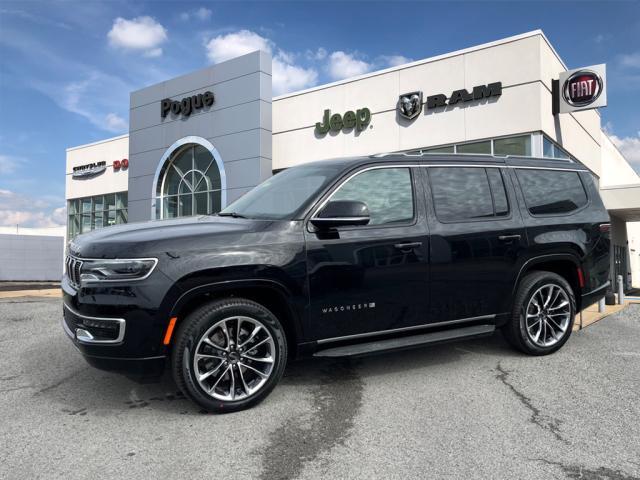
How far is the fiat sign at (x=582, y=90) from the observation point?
1447 centimetres

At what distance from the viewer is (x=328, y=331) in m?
3.86

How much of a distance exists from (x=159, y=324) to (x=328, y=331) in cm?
127

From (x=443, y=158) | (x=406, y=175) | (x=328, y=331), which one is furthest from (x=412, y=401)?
(x=443, y=158)

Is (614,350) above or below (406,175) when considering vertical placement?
below

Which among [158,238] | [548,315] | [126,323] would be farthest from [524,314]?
[126,323]

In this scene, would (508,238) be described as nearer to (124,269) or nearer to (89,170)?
(124,269)

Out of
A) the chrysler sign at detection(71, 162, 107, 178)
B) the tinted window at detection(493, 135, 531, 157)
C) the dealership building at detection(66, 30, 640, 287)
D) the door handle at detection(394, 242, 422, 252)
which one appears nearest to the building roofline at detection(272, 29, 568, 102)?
the dealership building at detection(66, 30, 640, 287)

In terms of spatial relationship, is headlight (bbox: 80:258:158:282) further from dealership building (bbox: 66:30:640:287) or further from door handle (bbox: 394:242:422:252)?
dealership building (bbox: 66:30:640:287)

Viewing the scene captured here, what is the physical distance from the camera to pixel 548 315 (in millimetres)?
5023

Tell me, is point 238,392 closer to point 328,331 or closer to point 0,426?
point 328,331

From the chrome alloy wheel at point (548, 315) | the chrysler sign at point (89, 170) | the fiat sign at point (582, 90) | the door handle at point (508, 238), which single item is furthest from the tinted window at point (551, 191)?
the chrysler sign at point (89, 170)

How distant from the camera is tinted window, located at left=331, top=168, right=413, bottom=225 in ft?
13.6

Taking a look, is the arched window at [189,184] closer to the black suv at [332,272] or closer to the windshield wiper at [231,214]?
the windshield wiper at [231,214]

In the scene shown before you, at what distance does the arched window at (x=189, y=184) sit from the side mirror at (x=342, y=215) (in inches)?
610
